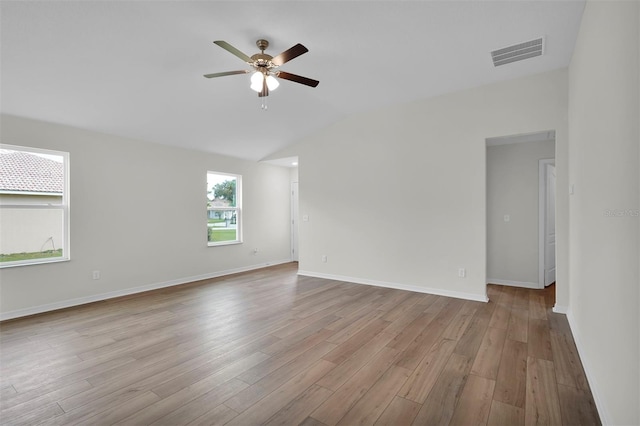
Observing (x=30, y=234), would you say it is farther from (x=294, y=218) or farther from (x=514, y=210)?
(x=514, y=210)

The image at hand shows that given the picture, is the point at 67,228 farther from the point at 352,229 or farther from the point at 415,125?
the point at 415,125

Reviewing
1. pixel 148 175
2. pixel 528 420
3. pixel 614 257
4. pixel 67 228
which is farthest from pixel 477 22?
pixel 67 228

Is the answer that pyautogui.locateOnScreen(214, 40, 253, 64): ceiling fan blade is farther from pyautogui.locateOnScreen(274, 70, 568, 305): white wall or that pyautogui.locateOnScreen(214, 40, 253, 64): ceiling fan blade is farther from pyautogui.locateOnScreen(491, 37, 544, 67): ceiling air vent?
pyautogui.locateOnScreen(274, 70, 568, 305): white wall

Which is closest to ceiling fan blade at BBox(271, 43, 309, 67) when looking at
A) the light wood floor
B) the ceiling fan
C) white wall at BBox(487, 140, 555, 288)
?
the ceiling fan

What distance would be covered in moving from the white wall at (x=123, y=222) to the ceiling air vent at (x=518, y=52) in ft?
15.9

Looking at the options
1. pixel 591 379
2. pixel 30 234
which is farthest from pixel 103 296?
pixel 591 379

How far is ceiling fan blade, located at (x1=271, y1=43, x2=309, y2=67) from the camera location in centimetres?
250

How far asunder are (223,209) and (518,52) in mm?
5367

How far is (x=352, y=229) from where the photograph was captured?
5.49 meters

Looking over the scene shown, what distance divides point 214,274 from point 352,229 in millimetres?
2858

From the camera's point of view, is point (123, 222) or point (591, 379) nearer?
point (591, 379)

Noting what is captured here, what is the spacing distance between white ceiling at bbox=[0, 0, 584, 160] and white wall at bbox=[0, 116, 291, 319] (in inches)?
13.5

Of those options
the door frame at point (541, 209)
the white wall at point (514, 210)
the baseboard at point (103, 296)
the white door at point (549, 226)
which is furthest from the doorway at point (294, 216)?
the white door at point (549, 226)

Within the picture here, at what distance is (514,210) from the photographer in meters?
5.23
